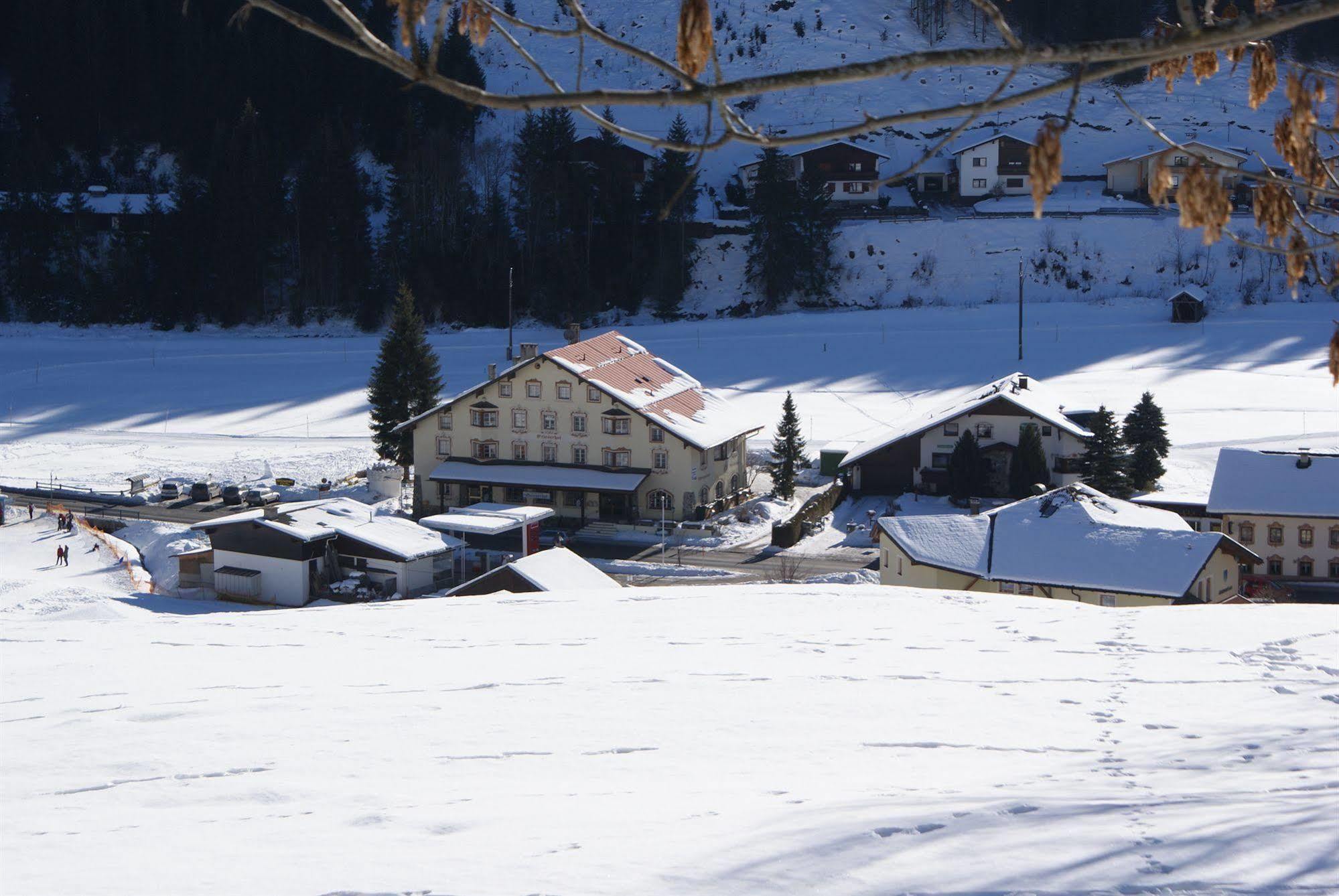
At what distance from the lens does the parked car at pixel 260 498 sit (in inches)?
1227

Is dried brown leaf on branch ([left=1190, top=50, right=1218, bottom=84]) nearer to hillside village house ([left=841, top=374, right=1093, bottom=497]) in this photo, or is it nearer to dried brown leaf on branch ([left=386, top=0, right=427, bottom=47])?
dried brown leaf on branch ([left=386, top=0, right=427, bottom=47])

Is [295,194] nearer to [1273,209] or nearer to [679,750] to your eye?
[679,750]

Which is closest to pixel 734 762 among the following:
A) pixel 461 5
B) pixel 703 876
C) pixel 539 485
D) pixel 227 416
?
pixel 703 876

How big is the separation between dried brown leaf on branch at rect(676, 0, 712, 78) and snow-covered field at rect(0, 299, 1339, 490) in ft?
98.9

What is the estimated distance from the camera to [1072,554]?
784 inches

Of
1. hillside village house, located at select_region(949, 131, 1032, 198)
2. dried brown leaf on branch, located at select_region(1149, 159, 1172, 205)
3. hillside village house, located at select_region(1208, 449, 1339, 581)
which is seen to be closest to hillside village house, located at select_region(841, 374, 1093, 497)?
hillside village house, located at select_region(1208, 449, 1339, 581)

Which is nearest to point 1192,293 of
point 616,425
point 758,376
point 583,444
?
point 758,376

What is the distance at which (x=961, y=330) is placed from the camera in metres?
53.4

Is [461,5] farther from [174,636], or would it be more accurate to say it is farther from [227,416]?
[227,416]

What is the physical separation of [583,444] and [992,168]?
43618 millimetres

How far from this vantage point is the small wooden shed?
53.2m

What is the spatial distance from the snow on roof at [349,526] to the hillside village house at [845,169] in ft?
145

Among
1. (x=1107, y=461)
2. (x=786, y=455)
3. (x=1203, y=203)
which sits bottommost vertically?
(x=786, y=455)

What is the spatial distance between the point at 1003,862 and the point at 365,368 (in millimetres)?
47430
